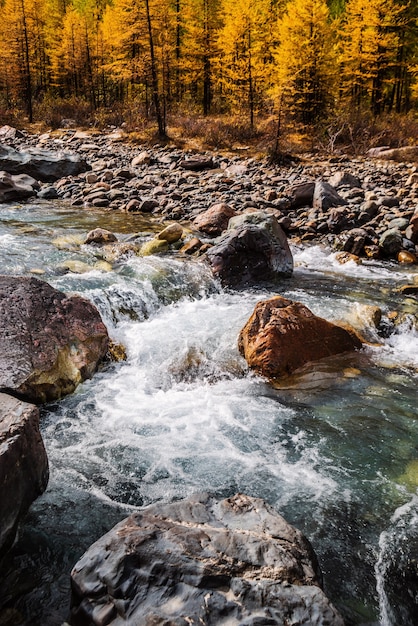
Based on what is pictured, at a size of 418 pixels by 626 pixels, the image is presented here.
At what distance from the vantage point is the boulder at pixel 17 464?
3.17 m

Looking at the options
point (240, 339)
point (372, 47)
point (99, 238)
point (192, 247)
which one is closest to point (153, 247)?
point (192, 247)

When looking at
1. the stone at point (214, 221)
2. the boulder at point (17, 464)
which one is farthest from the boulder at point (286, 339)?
the stone at point (214, 221)

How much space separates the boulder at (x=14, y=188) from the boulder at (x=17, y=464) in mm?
13122

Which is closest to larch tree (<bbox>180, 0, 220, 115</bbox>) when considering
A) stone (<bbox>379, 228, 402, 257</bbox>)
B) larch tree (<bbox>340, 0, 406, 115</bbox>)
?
larch tree (<bbox>340, 0, 406, 115</bbox>)

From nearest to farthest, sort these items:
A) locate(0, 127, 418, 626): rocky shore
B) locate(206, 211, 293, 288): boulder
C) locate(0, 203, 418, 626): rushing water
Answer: locate(0, 127, 418, 626): rocky shore
locate(0, 203, 418, 626): rushing water
locate(206, 211, 293, 288): boulder

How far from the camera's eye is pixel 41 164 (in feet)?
61.3

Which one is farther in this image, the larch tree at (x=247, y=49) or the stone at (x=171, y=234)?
the larch tree at (x=247, y=49)

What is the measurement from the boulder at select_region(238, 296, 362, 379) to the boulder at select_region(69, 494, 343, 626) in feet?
11.3

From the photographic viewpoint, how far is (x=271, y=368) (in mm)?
6262

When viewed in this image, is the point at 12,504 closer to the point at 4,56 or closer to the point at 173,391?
the point at 173,391

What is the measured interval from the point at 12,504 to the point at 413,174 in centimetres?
1684

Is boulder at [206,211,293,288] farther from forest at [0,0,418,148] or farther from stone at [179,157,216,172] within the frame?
forest at [0,0,418,148]

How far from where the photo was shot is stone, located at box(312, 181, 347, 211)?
45.6 feet

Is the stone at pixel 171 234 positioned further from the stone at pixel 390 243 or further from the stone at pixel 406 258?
the stone at pixel 406 258
